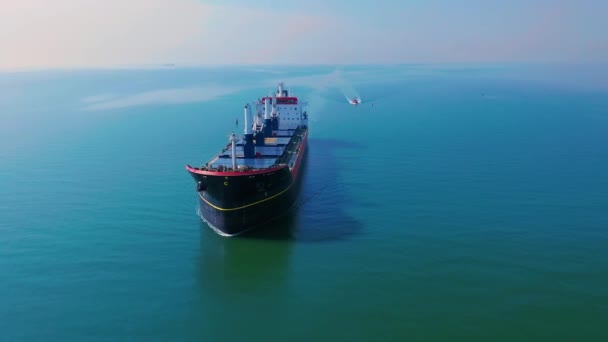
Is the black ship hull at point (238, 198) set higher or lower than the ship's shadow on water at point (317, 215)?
higher

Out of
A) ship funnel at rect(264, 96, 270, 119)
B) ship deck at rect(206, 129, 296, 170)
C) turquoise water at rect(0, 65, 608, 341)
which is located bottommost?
turquoise water at rect(0, 65, 608, 341)

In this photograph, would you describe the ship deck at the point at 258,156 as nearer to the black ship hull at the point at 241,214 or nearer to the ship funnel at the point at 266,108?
the black ship hull at the point at 241,214

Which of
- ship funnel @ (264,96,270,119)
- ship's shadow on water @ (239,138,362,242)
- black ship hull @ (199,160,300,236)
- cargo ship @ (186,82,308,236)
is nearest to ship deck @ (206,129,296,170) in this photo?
cargo ship @ (186,82,308,236)

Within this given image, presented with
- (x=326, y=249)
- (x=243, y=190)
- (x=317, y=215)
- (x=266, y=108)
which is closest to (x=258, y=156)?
(x=317, y=215)

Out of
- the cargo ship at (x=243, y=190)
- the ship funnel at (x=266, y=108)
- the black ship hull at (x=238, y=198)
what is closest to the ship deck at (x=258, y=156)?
the cargo ship at (x=243, y=190)

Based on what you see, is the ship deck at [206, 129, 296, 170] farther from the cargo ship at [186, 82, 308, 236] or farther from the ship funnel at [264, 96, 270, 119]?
the ship funnel at [264, 96, 270, 119]

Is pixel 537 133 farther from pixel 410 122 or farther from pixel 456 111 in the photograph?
pixel 456 111

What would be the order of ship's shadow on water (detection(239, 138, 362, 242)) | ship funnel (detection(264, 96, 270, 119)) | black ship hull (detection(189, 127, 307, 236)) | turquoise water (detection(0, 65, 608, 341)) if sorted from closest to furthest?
1. turquoise water (detection(0, 65, 608, 341))
2. black ship hull (detection(189, 127, 307, 236))
3. ship's shadow on water (detection(239, 138, 362, 242))
4. ship funnel (detection(264, 96, 270, 119))
